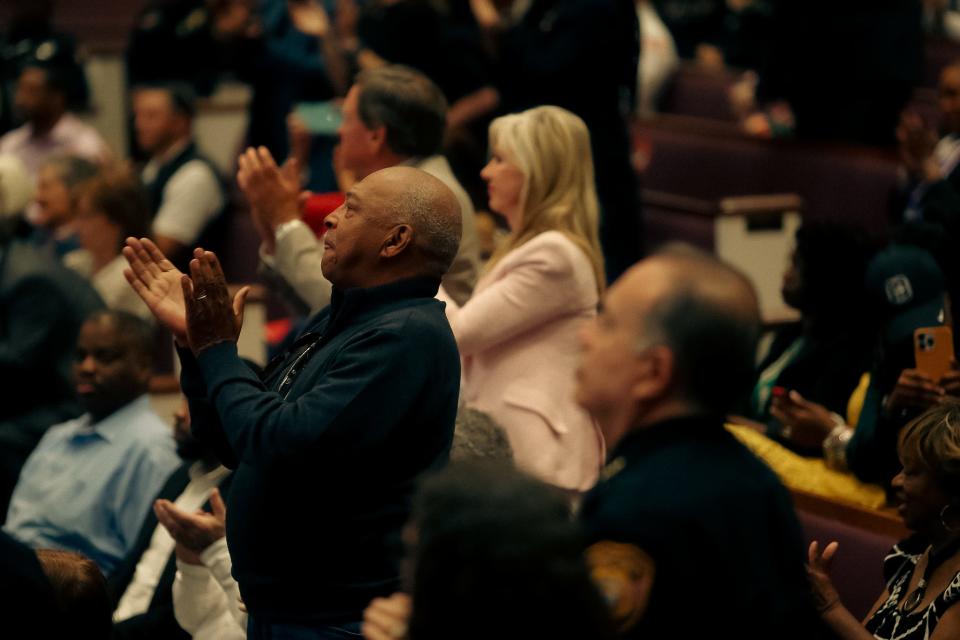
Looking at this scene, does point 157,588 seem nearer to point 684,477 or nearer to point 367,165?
point 367,165

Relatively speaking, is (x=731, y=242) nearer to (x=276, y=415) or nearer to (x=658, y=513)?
(x=276, y=415)

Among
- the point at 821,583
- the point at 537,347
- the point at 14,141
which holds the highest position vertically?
the point at 821,583

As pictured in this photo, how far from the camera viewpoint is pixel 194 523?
289cm

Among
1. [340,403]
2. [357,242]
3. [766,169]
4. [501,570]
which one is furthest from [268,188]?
[766,169]

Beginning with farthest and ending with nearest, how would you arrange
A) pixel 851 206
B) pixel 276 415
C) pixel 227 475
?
pixel 851 206 < pixel 227 475 < pixel 276 415

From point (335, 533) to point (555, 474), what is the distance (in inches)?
43.2

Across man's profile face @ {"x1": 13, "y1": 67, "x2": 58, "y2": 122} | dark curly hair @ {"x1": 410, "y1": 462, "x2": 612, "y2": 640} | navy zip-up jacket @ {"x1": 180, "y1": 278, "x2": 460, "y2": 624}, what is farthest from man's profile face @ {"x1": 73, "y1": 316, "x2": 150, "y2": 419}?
man's profile face @ {"x1": 13, "y1": 67, "x2": 58, "y2": 122}

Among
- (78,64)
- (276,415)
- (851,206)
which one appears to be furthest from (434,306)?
(78,64)

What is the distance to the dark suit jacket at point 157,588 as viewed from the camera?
3311 mm

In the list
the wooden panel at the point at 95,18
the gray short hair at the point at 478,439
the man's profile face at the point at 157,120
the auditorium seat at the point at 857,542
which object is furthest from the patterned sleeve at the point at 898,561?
the wooden panel at the point at 95,18

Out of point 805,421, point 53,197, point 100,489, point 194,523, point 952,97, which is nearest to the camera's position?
point 194,523

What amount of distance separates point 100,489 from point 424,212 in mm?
1774

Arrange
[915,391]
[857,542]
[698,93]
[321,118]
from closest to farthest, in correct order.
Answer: [857,542] → [915,391] → [321,118] → [698,93]

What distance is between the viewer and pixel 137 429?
160 inches
